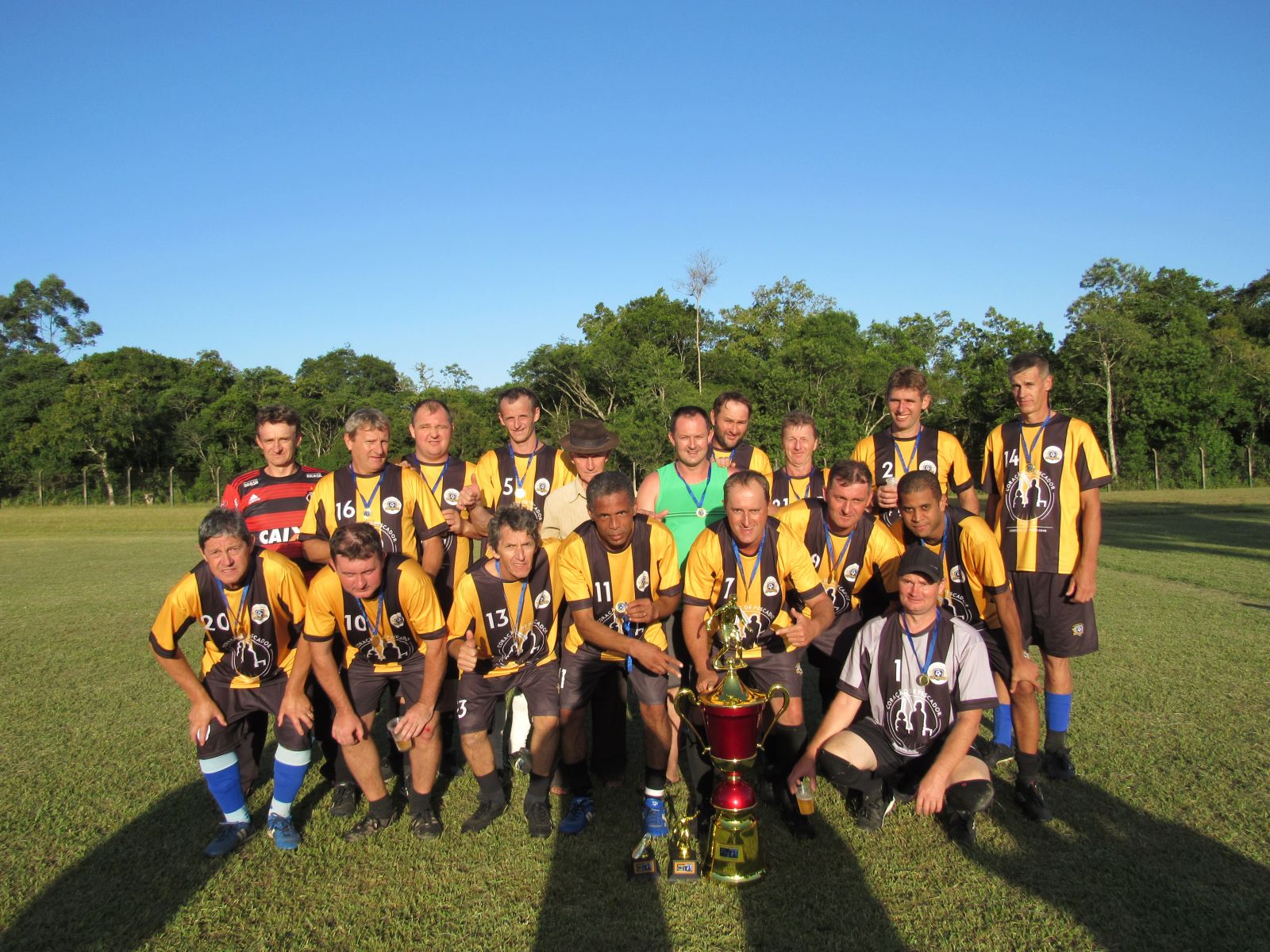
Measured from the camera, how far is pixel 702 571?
4.10 meters

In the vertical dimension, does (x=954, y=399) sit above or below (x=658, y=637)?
above

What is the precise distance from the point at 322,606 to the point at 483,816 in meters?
1.41

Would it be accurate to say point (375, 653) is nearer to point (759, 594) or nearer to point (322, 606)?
point (322, 606)

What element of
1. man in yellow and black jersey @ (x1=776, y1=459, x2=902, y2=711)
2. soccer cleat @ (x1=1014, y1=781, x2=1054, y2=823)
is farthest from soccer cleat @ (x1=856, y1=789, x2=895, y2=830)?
man in yellow and black jersey @ (x1=776, y1=459, x2=902, y2=711)

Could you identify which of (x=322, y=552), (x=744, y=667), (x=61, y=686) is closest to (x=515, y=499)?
(x=322, y=552)

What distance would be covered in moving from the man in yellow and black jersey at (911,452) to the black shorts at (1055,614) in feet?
1.83

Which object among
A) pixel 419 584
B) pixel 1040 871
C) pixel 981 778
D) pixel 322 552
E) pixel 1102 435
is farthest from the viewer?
pixel 1102 435

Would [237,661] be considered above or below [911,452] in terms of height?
below

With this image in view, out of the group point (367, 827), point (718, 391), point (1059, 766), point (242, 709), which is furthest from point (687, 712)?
point (718, 391)

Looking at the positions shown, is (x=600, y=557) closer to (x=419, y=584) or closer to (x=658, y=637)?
(x=658, y=637)

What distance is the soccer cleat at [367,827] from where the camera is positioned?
4.05 m

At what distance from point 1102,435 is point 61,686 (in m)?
42.1

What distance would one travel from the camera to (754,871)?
11.5 ft

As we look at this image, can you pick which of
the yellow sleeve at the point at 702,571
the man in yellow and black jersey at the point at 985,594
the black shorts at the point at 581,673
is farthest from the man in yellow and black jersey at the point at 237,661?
the man in yellow and black jersey at the point at 985,594
